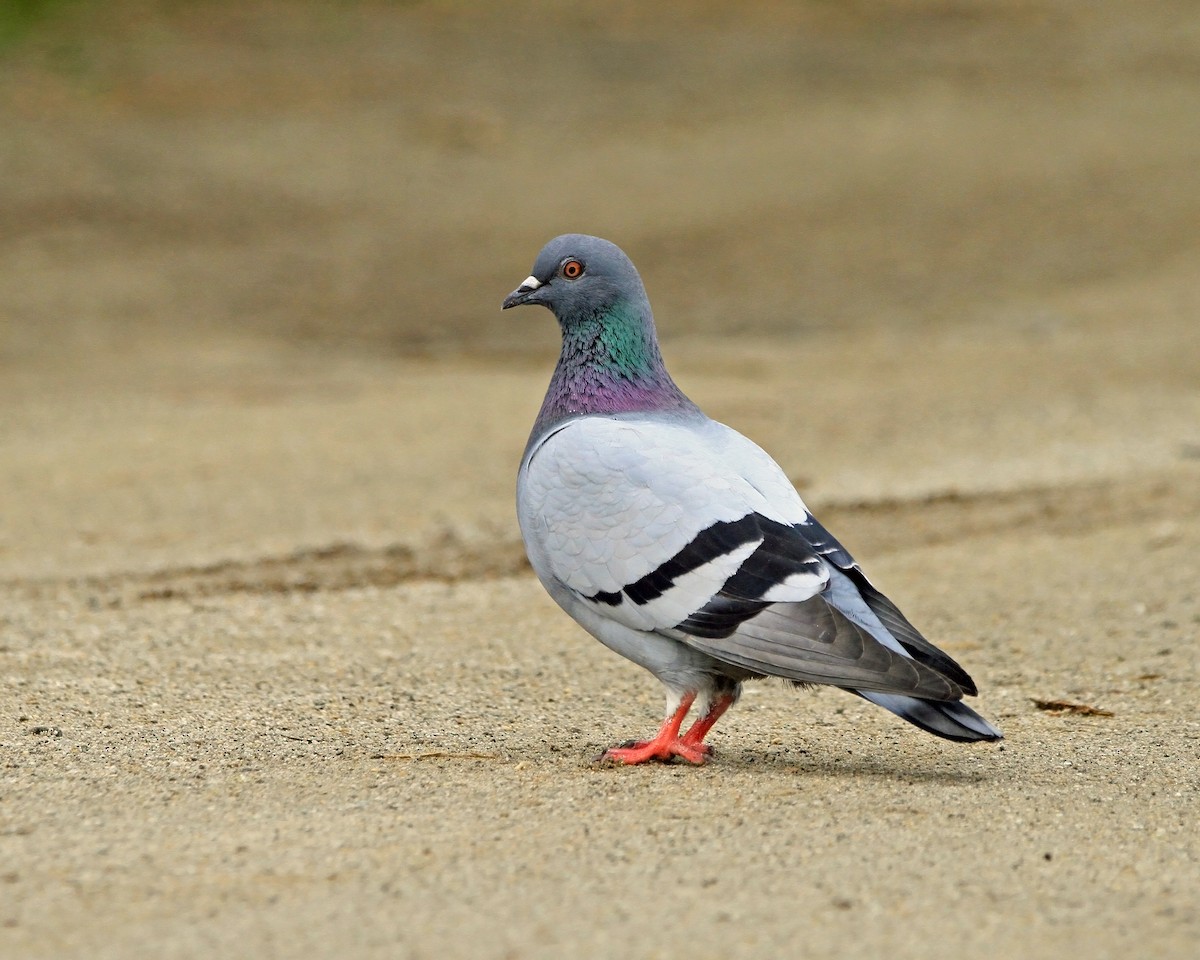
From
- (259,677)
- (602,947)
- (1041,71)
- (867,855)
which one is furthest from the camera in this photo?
(1041,71)

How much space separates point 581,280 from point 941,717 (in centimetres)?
168

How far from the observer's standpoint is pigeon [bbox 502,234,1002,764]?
404 cm

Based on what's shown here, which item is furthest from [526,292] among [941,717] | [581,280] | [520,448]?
[520,448]

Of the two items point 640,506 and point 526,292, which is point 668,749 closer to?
point 640,506

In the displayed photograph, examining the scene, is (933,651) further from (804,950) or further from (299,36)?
(299,36)

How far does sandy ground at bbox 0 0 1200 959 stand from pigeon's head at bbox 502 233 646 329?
1.25 metres

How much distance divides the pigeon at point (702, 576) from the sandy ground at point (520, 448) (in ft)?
0.86

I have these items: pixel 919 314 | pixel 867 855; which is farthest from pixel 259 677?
pixel 919 314

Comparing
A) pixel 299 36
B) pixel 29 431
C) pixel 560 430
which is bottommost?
pixel 29 431

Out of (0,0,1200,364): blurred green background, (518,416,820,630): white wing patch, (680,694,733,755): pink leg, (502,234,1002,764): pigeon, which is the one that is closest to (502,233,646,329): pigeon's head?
(502,234,1002,764): pigeon

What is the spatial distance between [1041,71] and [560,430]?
2050cm

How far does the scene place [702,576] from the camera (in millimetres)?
4141

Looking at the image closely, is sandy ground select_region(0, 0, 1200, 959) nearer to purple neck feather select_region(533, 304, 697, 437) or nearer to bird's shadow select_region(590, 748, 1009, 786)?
bird's shadow select_region(590, 748, 1009, 786)

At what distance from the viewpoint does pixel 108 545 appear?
7820 mm
